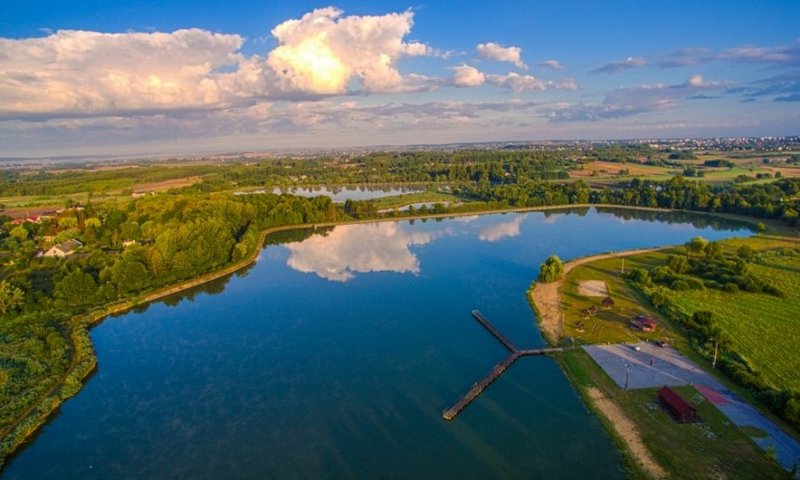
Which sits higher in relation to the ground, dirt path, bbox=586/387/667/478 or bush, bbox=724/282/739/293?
bush, bbox=724/282/739/293

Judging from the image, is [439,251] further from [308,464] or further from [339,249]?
[308,464]

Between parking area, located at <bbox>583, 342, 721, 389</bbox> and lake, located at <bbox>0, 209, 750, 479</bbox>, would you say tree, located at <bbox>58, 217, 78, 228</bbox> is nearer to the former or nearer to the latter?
lake, located at <bbox>0, 209, 750, 479</bbox>

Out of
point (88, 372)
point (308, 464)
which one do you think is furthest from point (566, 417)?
point (88, 372)

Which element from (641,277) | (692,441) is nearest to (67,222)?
(641,277)

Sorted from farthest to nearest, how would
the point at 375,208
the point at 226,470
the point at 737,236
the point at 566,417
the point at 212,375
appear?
the point at 375,208 < the point at 737,236 < the point at 212,375 < the point at 566,417 < the point at 226,470

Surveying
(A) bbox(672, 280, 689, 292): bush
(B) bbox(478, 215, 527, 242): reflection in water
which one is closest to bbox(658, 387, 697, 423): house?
(A) bbox(672, 280, 689, 292): bush
